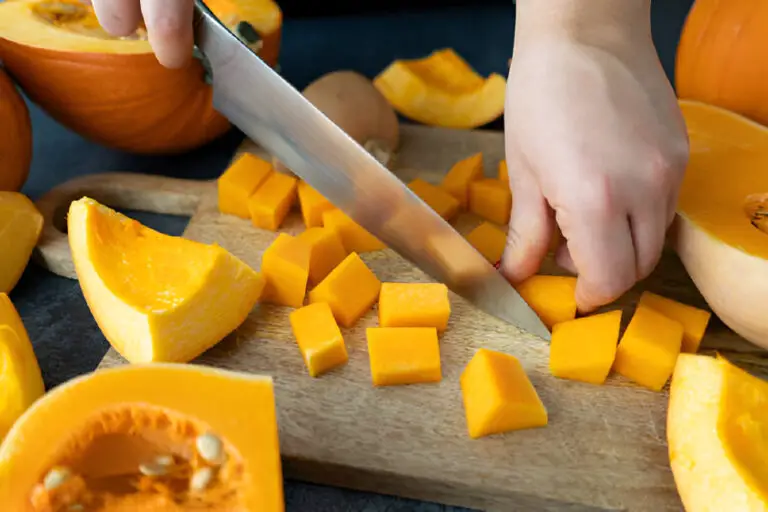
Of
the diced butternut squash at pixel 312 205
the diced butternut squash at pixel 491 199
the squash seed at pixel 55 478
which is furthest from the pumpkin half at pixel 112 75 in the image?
the squash seed at pixel 55 478

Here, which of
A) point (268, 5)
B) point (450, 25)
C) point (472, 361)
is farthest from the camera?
point (450, 25)

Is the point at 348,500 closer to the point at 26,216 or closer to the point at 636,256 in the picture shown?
the point at 636,256

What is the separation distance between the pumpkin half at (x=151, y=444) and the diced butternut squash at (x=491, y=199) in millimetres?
678

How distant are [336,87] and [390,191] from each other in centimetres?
37

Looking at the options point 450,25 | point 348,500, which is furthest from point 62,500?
point 450,25

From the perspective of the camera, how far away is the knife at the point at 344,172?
111 cm

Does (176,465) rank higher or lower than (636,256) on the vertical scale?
lower

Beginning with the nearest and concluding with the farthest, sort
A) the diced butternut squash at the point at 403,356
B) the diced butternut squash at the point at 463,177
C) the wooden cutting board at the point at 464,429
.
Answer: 1. the wooden cutting board at the point at 464,429
2. the diced butternut squash at the point at 403,356
3. the diced butternut squash at the point at 463,177

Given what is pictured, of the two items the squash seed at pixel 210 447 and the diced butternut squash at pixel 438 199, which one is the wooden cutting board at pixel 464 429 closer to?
the squash seed at pixel 210 447

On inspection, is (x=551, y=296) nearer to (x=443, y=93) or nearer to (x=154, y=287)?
(x=154, y=287)

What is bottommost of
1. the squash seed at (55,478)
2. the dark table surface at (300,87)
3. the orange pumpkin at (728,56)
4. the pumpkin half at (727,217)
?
the dark table surface at (300,87)

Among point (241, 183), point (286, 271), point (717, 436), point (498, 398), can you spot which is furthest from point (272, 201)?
point (717, 436)

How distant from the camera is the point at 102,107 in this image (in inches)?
56.2

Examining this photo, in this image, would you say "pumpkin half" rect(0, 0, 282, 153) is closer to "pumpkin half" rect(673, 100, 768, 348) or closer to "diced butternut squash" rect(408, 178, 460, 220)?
"diced butternut squash" rect(408, 178, 460, 220)
